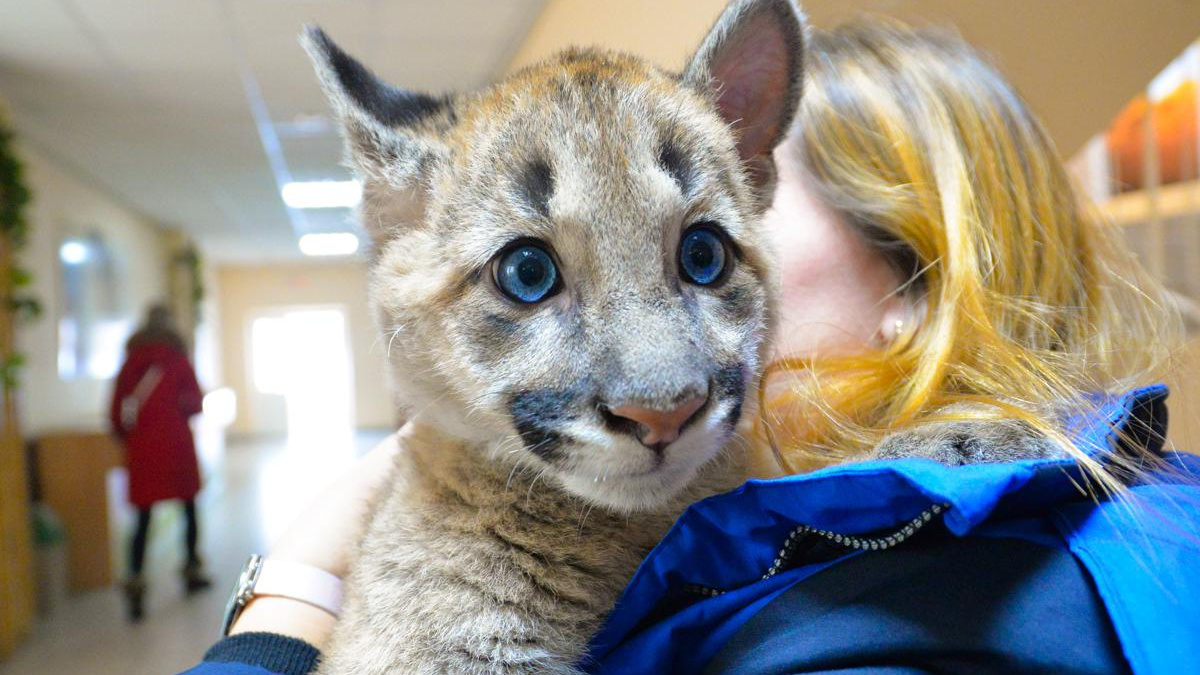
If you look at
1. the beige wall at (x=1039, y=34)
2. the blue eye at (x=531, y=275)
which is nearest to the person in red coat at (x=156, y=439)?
the beige wall at (x=1039, y=34)

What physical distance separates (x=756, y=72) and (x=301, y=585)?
→ 141 cm

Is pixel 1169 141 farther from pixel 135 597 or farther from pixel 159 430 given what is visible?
pixel 135 597

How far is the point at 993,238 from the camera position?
1577 mm

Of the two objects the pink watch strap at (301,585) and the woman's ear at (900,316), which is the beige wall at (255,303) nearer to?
the pink watch strap at (301,585)

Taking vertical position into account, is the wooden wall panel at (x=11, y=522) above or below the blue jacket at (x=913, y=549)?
below

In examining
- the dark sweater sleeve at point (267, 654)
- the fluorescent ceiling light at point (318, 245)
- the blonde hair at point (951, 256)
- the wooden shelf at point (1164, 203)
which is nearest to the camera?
the blonde hair at point (951, 256)

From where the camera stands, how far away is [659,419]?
1.05m

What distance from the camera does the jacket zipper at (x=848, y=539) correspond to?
1.05 m

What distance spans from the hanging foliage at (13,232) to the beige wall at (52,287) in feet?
0.70

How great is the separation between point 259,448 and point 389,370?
14.5 meters

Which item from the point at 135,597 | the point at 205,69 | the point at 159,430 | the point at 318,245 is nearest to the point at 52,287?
the point at 159,430

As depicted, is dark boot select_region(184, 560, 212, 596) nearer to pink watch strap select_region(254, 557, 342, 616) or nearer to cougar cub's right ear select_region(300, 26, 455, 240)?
pink watch strap select_region(254, 557, 342, 616)

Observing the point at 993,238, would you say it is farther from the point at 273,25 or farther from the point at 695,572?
the point at 273,25

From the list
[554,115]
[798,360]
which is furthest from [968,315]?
[554,115]
